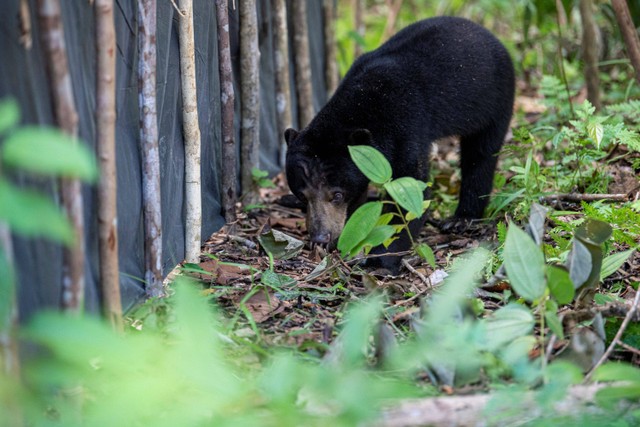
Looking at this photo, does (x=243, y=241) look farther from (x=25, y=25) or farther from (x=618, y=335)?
(x=25, y=25)

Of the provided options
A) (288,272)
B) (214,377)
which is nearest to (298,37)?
(288,272)

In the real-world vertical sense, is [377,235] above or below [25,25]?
below

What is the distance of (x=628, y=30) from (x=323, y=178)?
2.53m

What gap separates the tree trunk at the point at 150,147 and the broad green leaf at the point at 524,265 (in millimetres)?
1844

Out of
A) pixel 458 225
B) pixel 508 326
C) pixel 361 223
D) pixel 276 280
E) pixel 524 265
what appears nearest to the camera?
pixel 508 326

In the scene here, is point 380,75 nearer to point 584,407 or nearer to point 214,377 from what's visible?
point 584,407

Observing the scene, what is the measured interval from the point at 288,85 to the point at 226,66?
5.89 feet

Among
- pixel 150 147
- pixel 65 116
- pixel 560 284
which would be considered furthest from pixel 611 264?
pixel 65 116

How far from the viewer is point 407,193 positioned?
3885 mm

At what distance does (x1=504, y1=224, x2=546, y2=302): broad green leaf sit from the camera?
3.18 meters

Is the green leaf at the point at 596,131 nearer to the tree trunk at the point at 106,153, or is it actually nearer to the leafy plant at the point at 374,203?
the leafy plant at the point at 374,203

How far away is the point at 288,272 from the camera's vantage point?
5.09 m

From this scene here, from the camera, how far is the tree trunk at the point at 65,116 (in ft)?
8.20

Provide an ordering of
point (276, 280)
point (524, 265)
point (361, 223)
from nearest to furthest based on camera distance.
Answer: point (524, 265) → point (361, 223) → point (276, 280)
